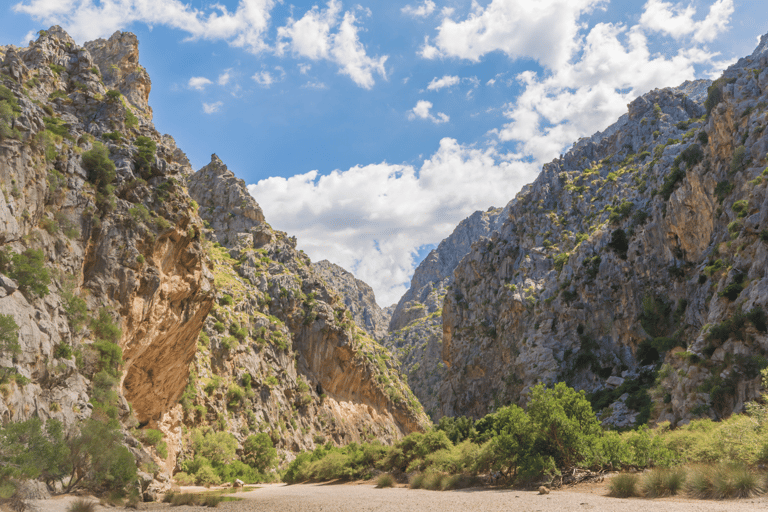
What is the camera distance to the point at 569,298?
68.2 m

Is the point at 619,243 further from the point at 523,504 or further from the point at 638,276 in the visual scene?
the point at 523,504

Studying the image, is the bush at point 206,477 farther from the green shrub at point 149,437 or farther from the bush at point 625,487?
the bush at point 625,487

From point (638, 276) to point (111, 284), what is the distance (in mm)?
60732

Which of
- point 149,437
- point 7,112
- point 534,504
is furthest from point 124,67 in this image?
point 534,504

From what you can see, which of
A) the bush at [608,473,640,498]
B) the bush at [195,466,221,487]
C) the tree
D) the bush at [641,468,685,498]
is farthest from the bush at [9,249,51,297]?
the tree

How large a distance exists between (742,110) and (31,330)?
6288 centimetres

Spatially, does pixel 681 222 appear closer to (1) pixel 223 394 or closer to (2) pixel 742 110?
(2) pixel 742 110

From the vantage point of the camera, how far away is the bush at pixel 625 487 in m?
16.9

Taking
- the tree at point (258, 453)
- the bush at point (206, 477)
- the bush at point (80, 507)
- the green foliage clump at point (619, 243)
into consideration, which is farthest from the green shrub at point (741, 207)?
the tree at point (258, 453)

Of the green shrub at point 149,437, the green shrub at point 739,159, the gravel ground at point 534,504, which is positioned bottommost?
the gravel ground at point 534,504

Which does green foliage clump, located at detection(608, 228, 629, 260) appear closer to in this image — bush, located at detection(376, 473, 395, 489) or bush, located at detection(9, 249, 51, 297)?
bush, located at detection(376, 473, 395, 489)

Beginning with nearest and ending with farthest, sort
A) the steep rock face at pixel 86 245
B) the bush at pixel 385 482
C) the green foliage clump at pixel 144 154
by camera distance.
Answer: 1. the steep rock face at pixel 86 245
2. the bush at pixel 385 482
3. the green foliage clump at pixel 144 154

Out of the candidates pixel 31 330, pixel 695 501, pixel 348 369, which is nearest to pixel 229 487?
pixel 31 330

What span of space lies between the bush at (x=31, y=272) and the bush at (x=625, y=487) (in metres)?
25.8
